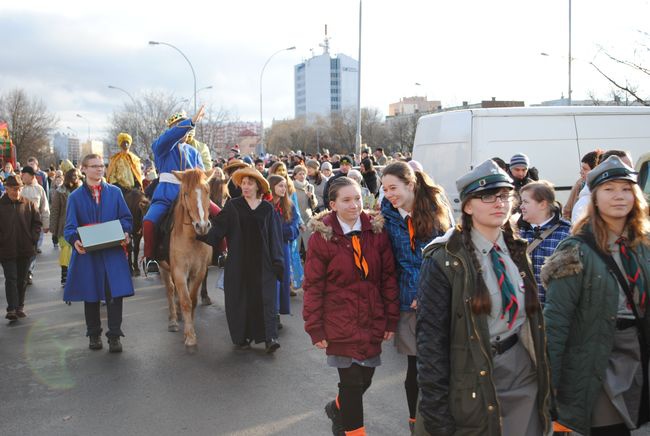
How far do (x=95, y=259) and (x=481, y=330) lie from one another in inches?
233

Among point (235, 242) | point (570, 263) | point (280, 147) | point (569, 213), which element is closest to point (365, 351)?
point (570, 263)

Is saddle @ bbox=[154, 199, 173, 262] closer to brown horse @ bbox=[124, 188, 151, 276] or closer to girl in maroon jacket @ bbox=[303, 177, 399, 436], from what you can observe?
brown horse @ bbox=[124, 188, 151, 276]

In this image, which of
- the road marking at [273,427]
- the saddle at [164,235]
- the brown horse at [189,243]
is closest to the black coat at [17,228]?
the saddle at [164,235]

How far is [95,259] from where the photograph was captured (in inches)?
308

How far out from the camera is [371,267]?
459cm

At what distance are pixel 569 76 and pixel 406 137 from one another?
130ft

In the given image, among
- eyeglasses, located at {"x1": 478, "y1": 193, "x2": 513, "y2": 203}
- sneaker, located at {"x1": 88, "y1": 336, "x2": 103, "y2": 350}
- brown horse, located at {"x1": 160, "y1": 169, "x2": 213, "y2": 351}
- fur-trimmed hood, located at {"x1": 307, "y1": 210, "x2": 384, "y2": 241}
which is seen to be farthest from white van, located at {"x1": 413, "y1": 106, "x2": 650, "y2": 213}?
eyeglasses, located at {"x1": 478, "y1": 193, "x2": 513, "y2": 203}

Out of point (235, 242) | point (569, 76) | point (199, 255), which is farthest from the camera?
point (569, 76)

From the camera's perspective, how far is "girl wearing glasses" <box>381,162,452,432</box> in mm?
4730

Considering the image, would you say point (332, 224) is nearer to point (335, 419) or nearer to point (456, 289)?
point (335, 419)

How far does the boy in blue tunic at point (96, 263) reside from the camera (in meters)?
7.66

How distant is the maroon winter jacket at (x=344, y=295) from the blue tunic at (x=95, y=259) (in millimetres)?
3846

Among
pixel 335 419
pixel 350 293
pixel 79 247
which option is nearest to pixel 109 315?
pixel 79 247

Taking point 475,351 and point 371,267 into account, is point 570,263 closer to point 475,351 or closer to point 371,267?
point 475,351
